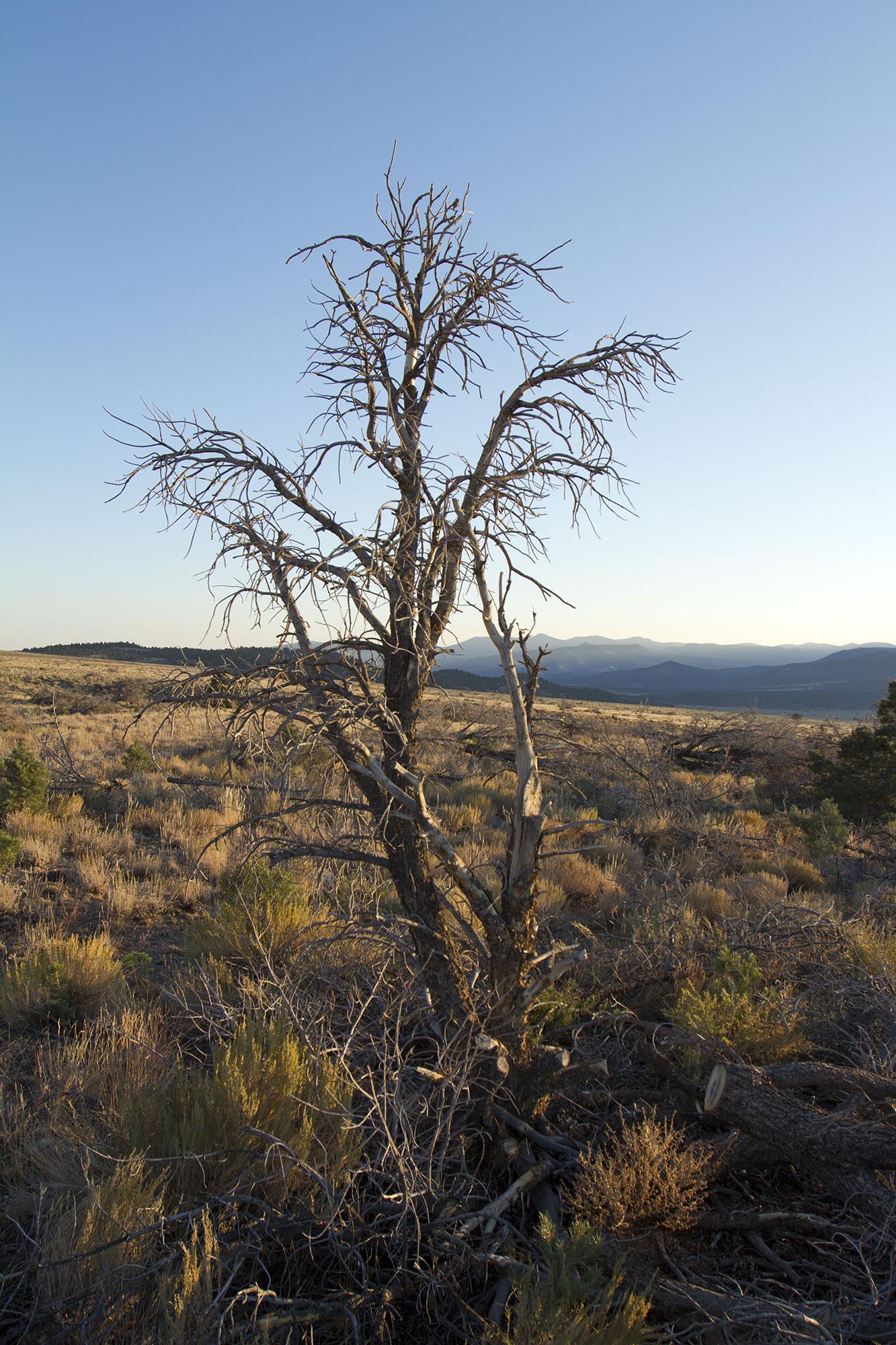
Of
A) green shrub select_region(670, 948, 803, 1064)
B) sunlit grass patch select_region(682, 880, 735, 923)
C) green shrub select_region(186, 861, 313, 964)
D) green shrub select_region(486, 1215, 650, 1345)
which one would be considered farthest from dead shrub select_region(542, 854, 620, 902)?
green shrub select_region(486, 1215, 650, 1345)

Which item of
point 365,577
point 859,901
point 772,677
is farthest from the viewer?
point 772,677

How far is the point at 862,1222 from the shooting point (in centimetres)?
314

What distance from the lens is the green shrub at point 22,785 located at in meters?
9.02

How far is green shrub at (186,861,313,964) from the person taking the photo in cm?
570

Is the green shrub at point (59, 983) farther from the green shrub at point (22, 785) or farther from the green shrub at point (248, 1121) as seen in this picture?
the green shrub at point (22, 785)

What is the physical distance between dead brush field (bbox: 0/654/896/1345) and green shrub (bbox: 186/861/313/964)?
0.12 ft

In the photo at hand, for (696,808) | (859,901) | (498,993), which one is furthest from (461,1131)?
(696,808)

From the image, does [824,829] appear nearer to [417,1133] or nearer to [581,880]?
A: [581,880]

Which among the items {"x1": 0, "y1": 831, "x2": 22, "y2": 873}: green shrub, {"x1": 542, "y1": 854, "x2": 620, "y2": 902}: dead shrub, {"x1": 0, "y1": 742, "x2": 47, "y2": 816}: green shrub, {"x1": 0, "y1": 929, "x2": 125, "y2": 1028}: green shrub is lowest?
{"x1": 542, "y1": 854, "x2": 620, "y2": 902}: dead shrub

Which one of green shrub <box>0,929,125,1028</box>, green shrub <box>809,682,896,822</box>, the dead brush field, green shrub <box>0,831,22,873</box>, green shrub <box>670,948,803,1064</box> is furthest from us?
green shrub <box>809,682,896,822</box>

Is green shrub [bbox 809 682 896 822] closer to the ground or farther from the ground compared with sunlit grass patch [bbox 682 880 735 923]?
farther from the ground

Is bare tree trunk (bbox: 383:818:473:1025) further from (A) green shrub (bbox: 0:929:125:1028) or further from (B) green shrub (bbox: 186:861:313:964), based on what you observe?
(A) green shrub (bbox: 0:929:125:1028)

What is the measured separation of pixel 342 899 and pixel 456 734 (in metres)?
3.36

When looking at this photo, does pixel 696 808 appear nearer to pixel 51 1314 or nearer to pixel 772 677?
pixel 51 1314
